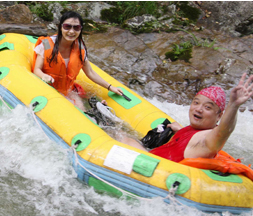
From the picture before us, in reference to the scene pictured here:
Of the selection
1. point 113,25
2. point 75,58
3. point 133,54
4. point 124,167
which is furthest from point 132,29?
point 124,167

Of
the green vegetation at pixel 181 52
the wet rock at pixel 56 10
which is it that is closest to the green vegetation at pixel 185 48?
the green vegetation at pixel 181 52

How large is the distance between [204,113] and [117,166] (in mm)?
810

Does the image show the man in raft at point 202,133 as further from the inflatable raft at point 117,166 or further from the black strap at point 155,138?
the black strap at point 155,138

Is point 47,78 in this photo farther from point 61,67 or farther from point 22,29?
point 22,29

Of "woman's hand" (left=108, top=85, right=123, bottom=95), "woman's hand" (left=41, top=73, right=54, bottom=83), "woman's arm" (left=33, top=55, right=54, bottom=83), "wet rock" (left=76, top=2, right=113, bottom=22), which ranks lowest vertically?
"woman's hand" (left=108, top=85, right=123, bottom=95)

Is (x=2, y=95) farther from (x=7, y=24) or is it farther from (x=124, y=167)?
(x=7, y=24)

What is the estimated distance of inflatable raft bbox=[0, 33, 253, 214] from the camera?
2.21m

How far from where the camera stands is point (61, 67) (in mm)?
3479

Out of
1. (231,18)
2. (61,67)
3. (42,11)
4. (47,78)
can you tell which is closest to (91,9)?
(42,11)

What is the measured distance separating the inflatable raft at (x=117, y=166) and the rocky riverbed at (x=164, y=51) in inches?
103

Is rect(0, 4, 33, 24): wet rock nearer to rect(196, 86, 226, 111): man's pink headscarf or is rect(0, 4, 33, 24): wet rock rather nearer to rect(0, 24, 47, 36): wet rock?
rect(0, 24, 47, 36): wet rock

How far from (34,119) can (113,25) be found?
15.6ft

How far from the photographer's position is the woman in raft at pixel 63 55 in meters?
3.29

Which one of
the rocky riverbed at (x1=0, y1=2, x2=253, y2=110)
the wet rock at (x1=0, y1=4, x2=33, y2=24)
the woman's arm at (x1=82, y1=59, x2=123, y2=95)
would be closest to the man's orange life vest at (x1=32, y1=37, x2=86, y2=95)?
the woman's arm at (x1=82, y1=59, x2=123, y2=95)
